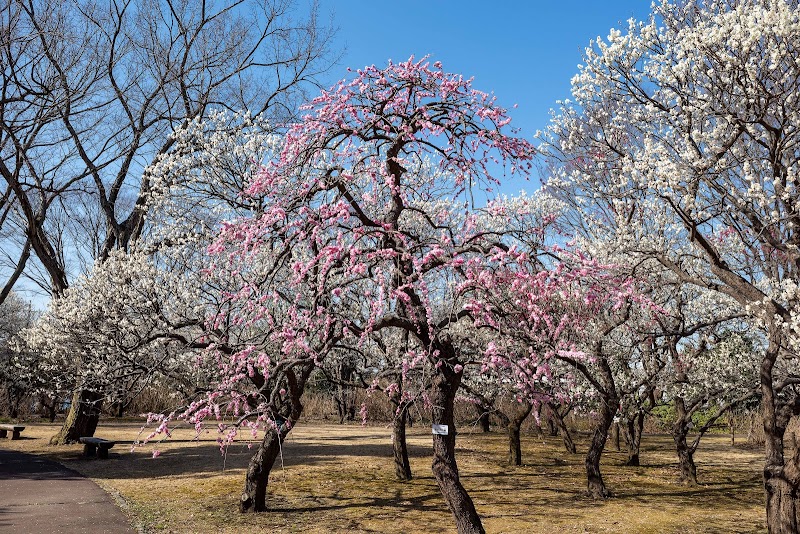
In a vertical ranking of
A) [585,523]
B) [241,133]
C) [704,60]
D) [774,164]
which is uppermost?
[241,133]

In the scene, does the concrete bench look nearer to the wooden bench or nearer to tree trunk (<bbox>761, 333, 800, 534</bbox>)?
the wooden bench

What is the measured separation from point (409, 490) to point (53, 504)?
626 centimetres

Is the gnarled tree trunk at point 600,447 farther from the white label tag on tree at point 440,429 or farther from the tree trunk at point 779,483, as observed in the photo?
the white label tag on tree at point 440,429

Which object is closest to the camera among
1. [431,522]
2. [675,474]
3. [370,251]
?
[370,251]

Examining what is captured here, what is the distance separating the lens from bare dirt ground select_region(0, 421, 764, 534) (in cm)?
926

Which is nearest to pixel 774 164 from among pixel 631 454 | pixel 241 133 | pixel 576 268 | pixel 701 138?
pixel 701 138

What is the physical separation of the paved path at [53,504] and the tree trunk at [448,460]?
15.0 feet

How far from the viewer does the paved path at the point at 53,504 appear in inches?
333

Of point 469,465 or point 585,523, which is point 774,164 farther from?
point 469,465

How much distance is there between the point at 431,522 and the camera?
9.27 m

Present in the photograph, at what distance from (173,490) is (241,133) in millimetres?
7487

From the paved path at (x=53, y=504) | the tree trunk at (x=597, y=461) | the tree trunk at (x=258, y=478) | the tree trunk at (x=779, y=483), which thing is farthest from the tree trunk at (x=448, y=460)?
the tree trunk at (x=597, y=461)

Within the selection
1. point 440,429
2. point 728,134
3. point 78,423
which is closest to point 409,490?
point 440,429

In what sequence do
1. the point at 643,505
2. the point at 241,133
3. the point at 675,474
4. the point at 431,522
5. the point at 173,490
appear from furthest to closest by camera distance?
the point at 675,474, the point at 241,133, the point at 173,490, the point at 643,505, the point at 431,522
